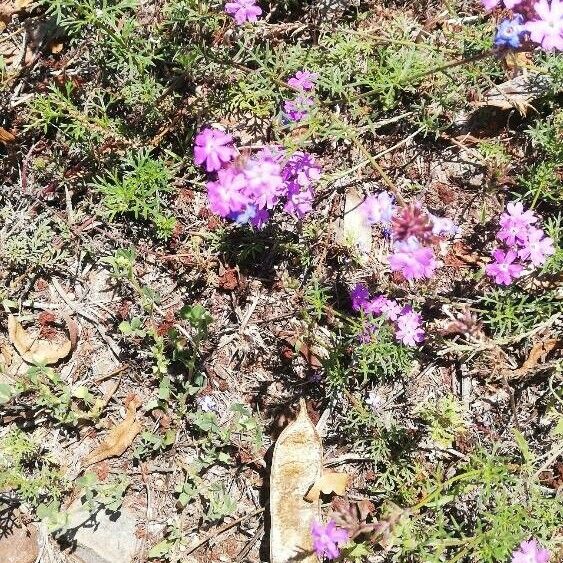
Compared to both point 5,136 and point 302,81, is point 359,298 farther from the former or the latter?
point 5,136

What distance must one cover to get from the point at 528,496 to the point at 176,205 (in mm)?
2949

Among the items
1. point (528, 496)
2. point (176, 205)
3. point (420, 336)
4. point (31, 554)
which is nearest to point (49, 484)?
point (31, 554)

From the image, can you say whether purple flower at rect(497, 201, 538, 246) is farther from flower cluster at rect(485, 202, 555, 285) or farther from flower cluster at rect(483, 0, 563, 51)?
flower cluster at rect(483, 0, 563, 51)

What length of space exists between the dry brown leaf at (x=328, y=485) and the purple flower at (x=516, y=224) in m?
1.82

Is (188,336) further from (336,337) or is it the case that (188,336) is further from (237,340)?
(336,337)

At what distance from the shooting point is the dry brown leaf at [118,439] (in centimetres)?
442

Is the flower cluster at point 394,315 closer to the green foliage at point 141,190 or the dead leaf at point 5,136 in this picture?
the green foliage at point 141,190

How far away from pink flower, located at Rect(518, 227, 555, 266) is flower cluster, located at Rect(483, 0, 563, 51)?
1244mm

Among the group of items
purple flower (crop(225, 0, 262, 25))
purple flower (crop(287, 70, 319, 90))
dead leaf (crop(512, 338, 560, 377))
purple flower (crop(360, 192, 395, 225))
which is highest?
purple flower (crop(225, 0, 262, 25))

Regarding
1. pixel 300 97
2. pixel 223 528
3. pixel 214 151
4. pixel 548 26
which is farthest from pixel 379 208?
pixel 223 528

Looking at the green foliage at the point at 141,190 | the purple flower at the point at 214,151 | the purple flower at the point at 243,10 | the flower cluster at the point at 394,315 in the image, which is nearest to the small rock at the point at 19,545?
the green foliage at the point at 141,190

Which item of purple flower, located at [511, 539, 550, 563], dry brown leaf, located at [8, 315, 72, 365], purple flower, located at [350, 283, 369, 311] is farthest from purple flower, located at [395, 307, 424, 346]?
dry brown leaf, located at [8, 315, 72, 365]

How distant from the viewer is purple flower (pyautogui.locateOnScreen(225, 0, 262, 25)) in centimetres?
407

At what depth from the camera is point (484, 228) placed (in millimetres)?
4512
